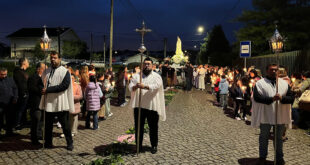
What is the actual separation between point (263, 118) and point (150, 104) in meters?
2.16

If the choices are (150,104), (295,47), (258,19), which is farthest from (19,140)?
(258,19)

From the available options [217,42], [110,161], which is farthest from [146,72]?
[217,42]

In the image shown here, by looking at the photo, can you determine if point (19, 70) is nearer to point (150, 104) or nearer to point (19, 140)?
point (19, 140)

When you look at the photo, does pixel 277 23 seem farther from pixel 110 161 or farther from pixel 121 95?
pixel 110 161

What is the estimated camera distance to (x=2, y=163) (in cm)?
526

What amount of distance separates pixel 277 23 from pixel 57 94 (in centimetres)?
2701

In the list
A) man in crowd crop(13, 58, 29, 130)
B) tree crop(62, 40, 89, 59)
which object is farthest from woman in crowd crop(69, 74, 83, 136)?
tree crop(62, 40, 89, 59)

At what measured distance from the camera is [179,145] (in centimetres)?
654

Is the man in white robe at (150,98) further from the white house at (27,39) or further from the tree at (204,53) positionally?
the white house at (27,39)

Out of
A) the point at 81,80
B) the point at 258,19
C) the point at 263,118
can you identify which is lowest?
the point at 263,118

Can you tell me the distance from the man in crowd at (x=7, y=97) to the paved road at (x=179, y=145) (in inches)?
18.5

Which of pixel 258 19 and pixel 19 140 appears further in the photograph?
pixel 258 19

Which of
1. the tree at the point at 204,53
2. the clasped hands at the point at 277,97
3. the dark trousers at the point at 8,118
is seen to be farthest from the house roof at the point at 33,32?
the clasped hands at the point at 277,97

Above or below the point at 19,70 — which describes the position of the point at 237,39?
above
